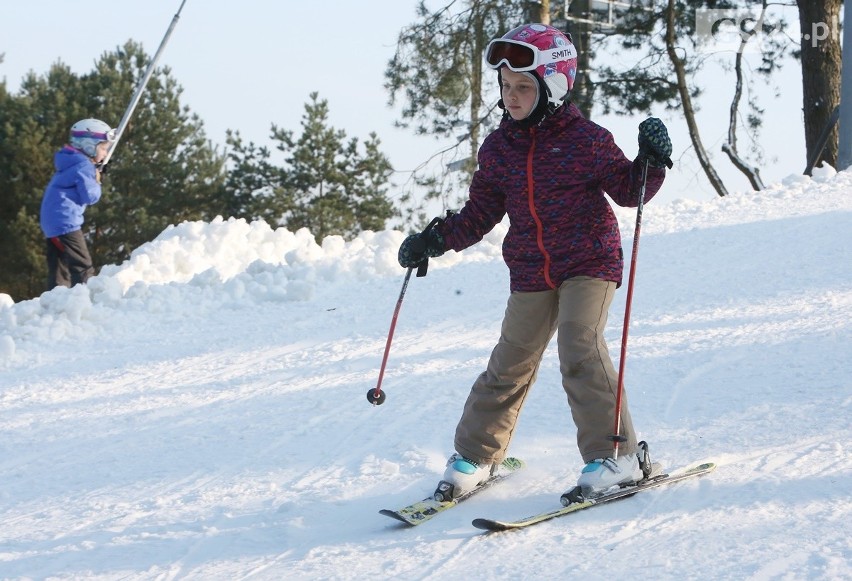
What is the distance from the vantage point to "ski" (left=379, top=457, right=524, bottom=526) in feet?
10.8

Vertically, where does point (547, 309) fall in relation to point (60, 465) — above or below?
above

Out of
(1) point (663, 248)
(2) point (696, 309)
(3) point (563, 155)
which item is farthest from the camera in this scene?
(1) point (663, 248)

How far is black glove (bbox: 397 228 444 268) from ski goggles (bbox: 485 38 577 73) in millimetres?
660

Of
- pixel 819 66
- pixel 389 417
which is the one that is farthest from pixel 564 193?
pixel 819 66

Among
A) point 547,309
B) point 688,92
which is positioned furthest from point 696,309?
point 688,92

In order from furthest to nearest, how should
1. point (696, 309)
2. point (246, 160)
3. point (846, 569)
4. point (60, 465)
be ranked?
point (246, 160) < point (696, 309) < point (60, 465) < point (846, 569)

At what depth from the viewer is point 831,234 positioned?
7.60m

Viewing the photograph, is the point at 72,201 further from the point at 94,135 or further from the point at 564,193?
the point at 564,193

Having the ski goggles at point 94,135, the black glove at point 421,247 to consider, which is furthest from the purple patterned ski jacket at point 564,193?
the ski goggles at point 94,135

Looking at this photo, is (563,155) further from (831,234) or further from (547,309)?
(831,234)

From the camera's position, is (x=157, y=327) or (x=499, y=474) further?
(x=157, y=327)

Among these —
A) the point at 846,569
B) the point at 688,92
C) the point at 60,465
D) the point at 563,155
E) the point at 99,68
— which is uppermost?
the point at 99,68

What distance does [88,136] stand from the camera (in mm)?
8812

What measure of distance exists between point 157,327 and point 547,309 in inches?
167
